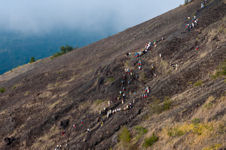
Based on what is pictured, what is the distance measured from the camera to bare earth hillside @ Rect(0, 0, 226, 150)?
10.1 m

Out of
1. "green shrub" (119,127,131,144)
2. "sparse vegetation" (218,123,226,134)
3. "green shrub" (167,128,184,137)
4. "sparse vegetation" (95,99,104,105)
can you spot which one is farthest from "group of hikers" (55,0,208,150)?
"sparse vegetation" (218,123,226,134)

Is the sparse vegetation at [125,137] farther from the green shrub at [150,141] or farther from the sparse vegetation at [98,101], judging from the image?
the sparse vegetation at [98,101]

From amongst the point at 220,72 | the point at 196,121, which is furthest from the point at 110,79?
the point at 196,121

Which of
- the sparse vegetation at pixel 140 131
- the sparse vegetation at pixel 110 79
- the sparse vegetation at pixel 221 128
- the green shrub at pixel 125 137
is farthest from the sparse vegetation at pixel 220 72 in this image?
the sparse vegetation at pixel 110 79

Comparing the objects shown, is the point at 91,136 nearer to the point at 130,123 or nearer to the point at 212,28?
the point at 130,123

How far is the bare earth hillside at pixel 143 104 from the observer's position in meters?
10.1

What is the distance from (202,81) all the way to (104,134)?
8.93m

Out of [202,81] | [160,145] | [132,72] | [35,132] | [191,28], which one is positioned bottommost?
[160,145]

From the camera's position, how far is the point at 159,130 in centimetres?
1073

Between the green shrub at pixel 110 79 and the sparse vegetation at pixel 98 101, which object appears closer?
the sparse vegetation at pixel 98 101

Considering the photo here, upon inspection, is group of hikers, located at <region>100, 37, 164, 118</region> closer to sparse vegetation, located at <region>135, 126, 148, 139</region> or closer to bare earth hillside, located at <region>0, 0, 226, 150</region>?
bare earth hillside, located at <region>0, 0, 226, 150</region>

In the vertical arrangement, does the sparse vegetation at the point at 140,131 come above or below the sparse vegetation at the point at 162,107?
below

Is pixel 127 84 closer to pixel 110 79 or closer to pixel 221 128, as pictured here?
pixel 110 79

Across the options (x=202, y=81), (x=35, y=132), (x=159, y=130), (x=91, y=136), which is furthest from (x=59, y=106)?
(x=202, y=81)
